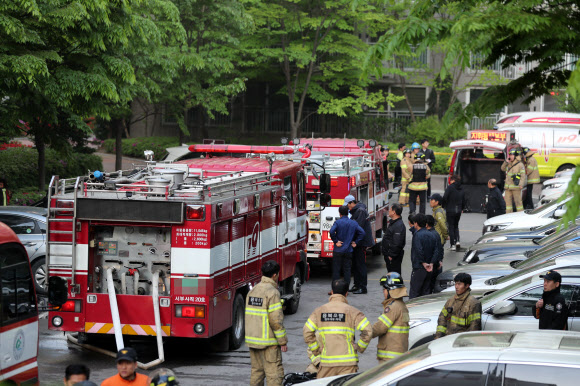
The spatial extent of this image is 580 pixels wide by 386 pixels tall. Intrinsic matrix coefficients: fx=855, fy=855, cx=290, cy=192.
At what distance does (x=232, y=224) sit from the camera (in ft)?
36.3

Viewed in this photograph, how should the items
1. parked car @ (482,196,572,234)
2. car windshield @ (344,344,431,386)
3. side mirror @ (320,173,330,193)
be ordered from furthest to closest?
parked car @ (482,196,572,234), side mirror @ (320,173,330,193), car windshield @ (344,344,431,386)

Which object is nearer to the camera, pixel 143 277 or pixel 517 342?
pixel 517 342

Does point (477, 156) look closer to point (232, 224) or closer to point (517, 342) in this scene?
point (232, 224)

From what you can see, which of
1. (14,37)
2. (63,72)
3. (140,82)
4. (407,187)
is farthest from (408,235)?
(14,37)

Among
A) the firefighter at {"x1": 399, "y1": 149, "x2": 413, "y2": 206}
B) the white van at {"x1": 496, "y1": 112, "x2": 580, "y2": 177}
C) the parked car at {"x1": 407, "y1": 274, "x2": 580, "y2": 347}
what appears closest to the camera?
the parked car at {"x1": 407, "y1": 274, "x2": 580, "y2": 347}

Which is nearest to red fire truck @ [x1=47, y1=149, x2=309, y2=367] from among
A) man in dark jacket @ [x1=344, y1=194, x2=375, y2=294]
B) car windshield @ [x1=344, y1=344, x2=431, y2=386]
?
car windshield @ [x1=344, y1=344, x2=431, y2=386]

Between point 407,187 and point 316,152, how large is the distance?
5.72m

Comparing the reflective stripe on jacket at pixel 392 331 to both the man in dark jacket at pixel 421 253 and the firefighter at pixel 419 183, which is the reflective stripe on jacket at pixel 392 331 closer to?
the man in dark jacket at pixel 421 253

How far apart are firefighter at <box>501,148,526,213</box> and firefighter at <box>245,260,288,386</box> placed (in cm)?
1521

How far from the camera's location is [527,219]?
61.6ft

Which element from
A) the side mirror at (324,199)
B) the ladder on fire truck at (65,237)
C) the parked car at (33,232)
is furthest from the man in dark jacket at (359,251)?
the ladder on fire truck at (65,237)

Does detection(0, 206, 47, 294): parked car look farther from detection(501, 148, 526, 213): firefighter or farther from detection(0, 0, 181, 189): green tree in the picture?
detection(501, 148, 526, 213): firefighter

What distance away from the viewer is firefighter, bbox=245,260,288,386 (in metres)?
8.68

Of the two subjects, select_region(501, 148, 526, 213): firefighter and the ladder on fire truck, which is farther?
select_region(501, 148, 526, 213): firefighter
